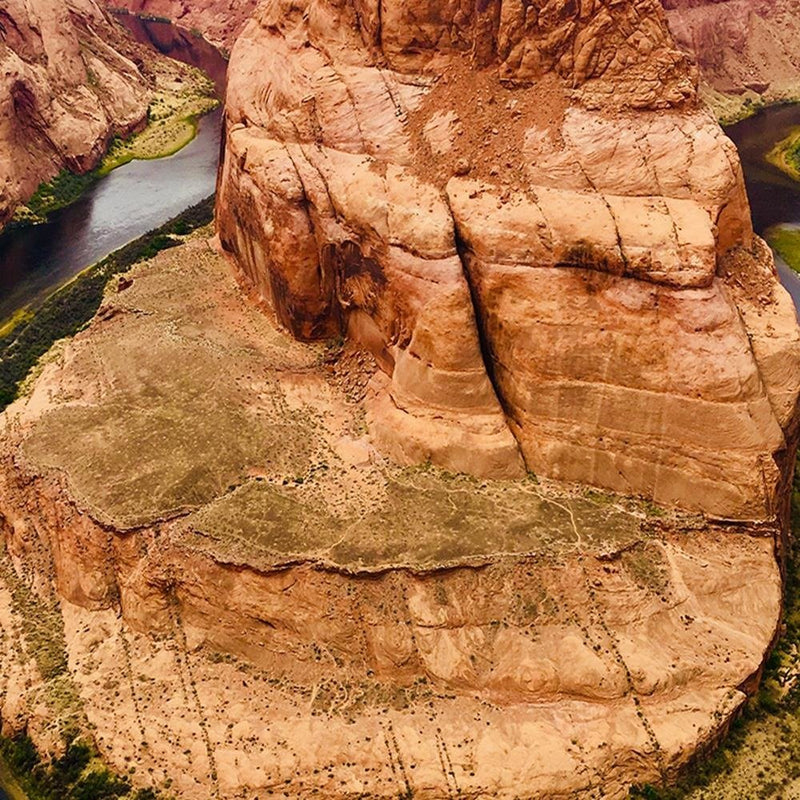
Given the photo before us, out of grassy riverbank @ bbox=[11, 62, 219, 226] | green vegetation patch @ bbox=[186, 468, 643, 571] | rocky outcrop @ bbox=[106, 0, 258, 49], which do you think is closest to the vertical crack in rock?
green vegetation patch @ bbox=[186, 468, 643, 571]

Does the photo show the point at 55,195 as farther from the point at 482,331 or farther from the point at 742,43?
the point at 742,43

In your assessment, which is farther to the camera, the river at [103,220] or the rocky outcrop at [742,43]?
the rocky outcrop at [742,43]

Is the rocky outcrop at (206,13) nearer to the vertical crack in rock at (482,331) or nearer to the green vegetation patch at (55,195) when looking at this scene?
the green vegetation patch at (55,195)

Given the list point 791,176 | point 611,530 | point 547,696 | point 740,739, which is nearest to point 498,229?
point 611,530

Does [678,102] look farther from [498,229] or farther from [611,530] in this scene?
[611,530]

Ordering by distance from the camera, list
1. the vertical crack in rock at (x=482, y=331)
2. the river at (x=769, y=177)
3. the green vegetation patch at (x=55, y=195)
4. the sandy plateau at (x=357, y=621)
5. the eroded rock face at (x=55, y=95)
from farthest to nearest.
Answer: the eroded rock face at (x=55, y=95) < the green vegetation patch at (x=55, y=195) < the river at (x=769, y=177) < the vertical crack in rock at (x=482, y=331) < the sandy plateau at (x=357, y=621)

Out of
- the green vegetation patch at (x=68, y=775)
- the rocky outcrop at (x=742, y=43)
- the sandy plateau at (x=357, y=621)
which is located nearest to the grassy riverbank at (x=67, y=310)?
the sandy plateau at (x=357, y=621)
